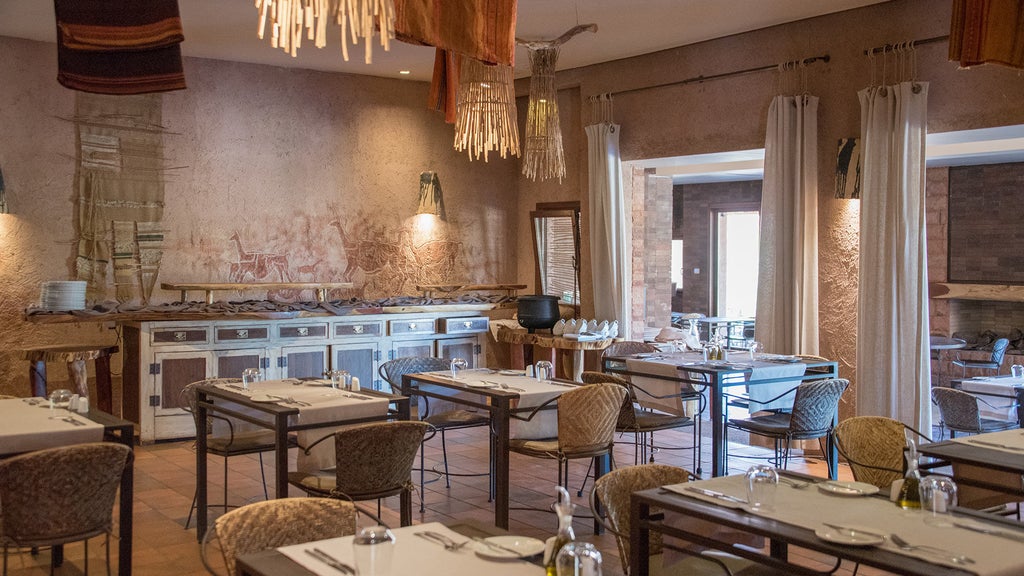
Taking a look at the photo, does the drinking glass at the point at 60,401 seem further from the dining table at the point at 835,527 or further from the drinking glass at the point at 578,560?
the drinking glass at the point at 578,560

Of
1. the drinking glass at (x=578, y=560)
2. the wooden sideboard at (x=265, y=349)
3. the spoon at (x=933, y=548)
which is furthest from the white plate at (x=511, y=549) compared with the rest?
the wooden sideboard at (x=265, y=349)

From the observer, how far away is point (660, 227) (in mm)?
10781

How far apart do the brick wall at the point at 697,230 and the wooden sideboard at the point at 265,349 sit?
26.6 feet

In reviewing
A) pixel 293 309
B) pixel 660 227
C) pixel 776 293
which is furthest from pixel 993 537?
pixel 660 227

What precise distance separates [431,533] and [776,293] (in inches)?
221

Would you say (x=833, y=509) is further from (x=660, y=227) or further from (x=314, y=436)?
(x=660, y=227)

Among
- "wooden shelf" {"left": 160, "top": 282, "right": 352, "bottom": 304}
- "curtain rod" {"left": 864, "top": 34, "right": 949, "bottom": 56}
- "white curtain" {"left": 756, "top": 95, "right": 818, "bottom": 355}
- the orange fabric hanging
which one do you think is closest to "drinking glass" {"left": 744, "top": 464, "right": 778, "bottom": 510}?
the orange fabric hanging

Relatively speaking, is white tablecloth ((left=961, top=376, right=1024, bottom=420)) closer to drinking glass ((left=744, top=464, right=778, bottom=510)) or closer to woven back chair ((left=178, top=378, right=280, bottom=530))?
drinking glass ((left=744, top=464, right=778, bottom=510))

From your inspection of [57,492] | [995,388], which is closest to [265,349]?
[57,492]

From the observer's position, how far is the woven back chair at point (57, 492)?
373 centimetres

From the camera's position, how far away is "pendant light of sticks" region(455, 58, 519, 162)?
14.2ft

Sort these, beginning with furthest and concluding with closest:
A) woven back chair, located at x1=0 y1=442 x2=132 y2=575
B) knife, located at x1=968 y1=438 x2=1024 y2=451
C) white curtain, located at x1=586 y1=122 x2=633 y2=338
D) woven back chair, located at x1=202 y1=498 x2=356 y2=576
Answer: white curtain, located at x1=586 y1=122 x2=633 y2=338 → knife, located at x1=968 y1=438 x2=1024 y2=451 → woven back chair, located at x1=0 y1=442 x2=132 y2=575 → woven back chair, located at x1=202 y1=498 x2=356 y2=576

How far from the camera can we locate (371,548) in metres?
2.43

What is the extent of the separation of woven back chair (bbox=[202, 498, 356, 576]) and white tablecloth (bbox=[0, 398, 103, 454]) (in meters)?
1.53
